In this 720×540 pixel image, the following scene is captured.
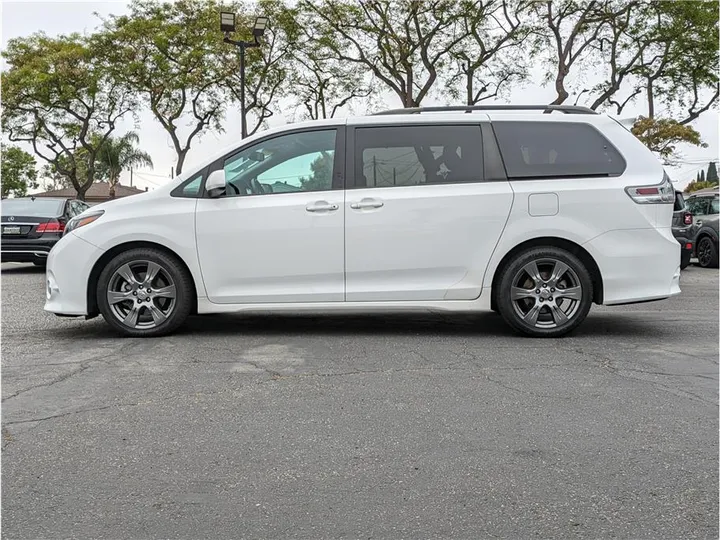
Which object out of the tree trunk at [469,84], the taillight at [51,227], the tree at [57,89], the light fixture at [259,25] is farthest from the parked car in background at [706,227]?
the tree at [57,89]

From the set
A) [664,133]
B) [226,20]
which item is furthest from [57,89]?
[664,133]

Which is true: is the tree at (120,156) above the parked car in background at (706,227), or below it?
above

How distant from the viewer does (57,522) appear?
2.62 m

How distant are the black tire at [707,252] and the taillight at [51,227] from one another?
42.0 feet

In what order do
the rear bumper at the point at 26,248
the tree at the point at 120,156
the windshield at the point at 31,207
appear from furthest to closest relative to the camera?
1. the tree at the point at 120,156
2. the windshield at the point at 31,207
3. the rear bumper at the point at 26,248

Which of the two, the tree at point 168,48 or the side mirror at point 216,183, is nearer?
the side mirror at point 216,183

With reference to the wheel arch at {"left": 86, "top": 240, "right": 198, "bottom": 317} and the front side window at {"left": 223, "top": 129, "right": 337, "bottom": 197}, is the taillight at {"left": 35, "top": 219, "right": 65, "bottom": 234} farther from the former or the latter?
the front side window at {"left": 223, "top": 129, "right": 337, "bottom": 197}

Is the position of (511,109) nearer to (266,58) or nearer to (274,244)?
(274,244)

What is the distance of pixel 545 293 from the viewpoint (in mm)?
6098

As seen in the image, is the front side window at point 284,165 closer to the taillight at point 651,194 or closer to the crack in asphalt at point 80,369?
the crack in asphalt at point 80,369

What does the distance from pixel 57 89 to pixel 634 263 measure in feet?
101

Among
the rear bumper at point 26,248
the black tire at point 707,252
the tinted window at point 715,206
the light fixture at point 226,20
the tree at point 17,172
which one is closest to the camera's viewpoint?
the rear bumper at point 26,248

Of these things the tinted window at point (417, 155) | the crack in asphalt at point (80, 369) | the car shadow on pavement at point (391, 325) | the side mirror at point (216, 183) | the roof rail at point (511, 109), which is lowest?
the car shadow on pavement at point (391, 325)

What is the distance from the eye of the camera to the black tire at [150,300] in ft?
20.0
